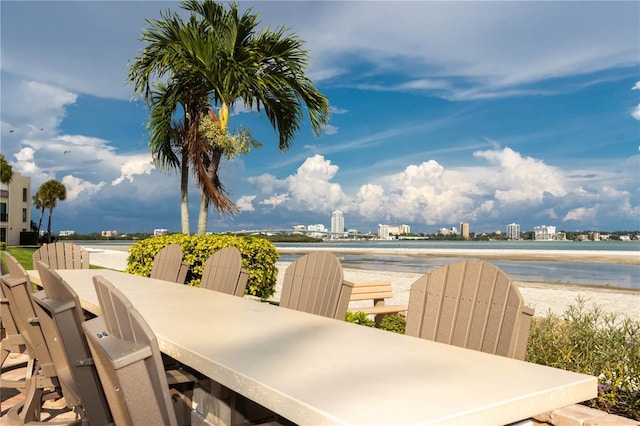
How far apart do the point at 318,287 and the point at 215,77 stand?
7.60 metres

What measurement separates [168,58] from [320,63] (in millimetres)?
3430

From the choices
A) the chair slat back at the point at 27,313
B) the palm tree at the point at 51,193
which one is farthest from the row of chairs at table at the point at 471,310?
the palm tree at the point at 51,193

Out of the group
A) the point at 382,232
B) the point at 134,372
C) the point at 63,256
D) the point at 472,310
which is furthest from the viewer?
the point at 382,232

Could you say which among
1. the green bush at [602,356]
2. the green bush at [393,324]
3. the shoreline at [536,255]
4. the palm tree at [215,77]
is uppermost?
the palm tree at [215,77]

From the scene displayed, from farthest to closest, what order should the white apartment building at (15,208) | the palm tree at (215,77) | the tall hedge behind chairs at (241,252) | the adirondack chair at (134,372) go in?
the white apartment building at (15,208), the palm tree at (215,77), the tall hedge behind chairs at (241,252), the adirondack chair at (134,372)

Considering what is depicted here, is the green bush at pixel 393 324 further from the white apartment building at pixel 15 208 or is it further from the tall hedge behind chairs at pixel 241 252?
the white apartment building at pixel 15 208

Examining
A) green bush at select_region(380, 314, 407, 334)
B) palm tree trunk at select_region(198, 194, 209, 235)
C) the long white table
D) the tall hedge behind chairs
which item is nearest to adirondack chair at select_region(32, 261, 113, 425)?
the long white table

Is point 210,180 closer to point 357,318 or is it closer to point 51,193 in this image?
point 357,318

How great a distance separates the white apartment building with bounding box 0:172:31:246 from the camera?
54997mm

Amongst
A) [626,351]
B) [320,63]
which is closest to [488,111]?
[320,63]

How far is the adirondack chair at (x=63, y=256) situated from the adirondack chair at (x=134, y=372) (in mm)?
6753

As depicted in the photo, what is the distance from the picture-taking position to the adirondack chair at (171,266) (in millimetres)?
5348

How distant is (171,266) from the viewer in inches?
215

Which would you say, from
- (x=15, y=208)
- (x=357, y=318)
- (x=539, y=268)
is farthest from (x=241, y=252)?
(x=15, y=208)
